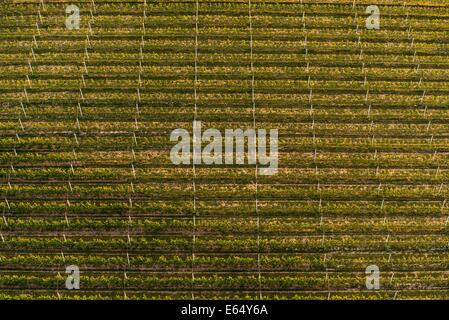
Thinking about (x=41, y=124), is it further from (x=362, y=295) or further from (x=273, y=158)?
(x=362, y=295)

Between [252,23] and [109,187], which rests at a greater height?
[252,23]

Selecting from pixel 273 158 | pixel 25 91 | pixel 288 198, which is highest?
pixel 25 91

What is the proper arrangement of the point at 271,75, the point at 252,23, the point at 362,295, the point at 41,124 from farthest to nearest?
the point at 252,23
the point at 271,75
the point at 41,124
the point at 362,295

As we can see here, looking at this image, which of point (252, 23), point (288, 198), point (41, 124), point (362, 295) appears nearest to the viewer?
point (362, 295)

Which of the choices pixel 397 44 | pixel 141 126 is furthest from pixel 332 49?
pixel 141 126

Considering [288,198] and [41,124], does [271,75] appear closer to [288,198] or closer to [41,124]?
[288,198]

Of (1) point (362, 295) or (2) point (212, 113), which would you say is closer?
(1) point (362, 295)

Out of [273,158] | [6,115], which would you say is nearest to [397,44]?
[273,158]
